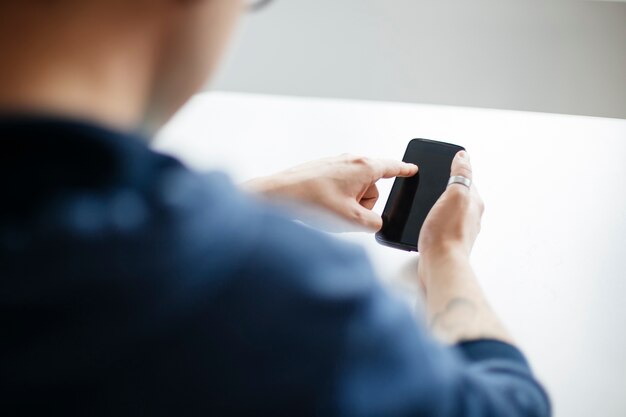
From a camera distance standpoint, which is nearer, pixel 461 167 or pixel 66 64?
pixel 66 64

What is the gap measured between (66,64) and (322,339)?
16 centimetres

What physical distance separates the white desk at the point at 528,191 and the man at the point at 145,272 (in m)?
0.26

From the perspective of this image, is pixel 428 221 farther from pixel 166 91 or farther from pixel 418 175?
pixel 166 91

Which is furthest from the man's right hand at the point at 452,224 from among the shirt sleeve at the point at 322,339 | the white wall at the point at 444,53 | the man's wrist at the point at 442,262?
the white wall at the point at 444,53

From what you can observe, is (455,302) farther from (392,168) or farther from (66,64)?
(66,64)

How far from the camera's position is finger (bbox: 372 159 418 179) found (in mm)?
Answer: 682

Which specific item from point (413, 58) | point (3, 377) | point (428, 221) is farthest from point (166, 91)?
point (413, 58)

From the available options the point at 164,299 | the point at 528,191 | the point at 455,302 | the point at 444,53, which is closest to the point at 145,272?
the point at 164,299

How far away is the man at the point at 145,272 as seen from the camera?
0.25 meters

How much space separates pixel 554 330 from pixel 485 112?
0.29 metres

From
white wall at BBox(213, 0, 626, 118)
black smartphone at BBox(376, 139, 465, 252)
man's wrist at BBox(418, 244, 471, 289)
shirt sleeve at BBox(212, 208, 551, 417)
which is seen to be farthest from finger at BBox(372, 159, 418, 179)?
white wall at BBox(213, 0, 626, 118)

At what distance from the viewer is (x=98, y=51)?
0.90 feet

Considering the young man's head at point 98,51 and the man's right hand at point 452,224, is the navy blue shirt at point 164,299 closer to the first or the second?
the young man's head at point 98,51

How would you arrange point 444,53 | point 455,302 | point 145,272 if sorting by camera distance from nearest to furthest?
point 145,272, point 455,302, point 444,53
